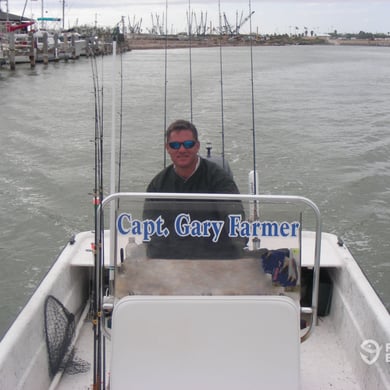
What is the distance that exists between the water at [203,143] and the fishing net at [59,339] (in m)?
1.92

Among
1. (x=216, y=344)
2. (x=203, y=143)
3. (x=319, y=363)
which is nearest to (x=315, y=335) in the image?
(x=319, y=363)

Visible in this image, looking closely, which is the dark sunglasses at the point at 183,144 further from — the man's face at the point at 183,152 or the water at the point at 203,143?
the water at the point at 203,143

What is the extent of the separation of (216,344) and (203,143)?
1282 cm

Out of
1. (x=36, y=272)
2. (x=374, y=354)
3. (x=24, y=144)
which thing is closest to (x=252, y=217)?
(x=374, y=354)

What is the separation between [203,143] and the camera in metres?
15.2

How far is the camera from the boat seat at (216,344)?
8.32 feet

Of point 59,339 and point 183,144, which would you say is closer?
point 183,144

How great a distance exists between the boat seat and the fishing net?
1.21 metres

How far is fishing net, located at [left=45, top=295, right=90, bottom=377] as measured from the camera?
3.55 metres

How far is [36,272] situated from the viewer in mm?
7988

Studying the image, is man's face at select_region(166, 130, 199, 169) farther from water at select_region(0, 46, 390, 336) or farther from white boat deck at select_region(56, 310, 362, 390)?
water at select_region(0, 46, 390, 336)

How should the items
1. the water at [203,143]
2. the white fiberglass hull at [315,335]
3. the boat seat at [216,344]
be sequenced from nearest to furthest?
1. the boat seat at [216,344]
2. the white fiberglass hull at [315,335]
3. the water at [203,143]

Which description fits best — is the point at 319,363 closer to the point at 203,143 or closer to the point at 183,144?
the point at 183,144

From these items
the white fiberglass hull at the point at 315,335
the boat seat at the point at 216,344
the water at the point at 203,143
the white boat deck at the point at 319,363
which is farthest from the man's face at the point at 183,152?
the water at the point at 203,143
